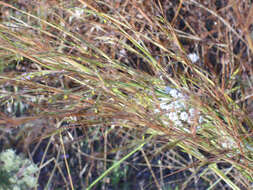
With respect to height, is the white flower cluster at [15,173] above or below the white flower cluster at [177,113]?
below

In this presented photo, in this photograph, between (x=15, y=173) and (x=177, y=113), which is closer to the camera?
(x=177, y=113)

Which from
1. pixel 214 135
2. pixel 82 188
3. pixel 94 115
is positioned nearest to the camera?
pixel 94 115

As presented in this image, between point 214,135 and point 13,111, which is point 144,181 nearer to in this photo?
point 214,135

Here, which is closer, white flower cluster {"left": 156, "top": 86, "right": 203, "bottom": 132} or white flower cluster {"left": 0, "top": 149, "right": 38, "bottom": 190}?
white flower cluster {"left": 156, "top": 86, "right": 203, "bottom": 132}

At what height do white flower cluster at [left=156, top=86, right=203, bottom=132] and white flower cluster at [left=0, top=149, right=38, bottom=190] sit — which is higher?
white flower cluster at [left=156, top=86, right=203, bottom=132]

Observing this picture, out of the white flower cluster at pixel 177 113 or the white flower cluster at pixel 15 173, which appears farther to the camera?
the white flower cluster at pixel 15 173

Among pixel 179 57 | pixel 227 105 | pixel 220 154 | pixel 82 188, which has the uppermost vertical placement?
pixel 179 57

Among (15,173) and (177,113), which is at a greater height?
(177,113)

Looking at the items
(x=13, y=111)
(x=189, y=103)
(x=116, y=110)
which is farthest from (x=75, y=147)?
(x=189, y=103)
